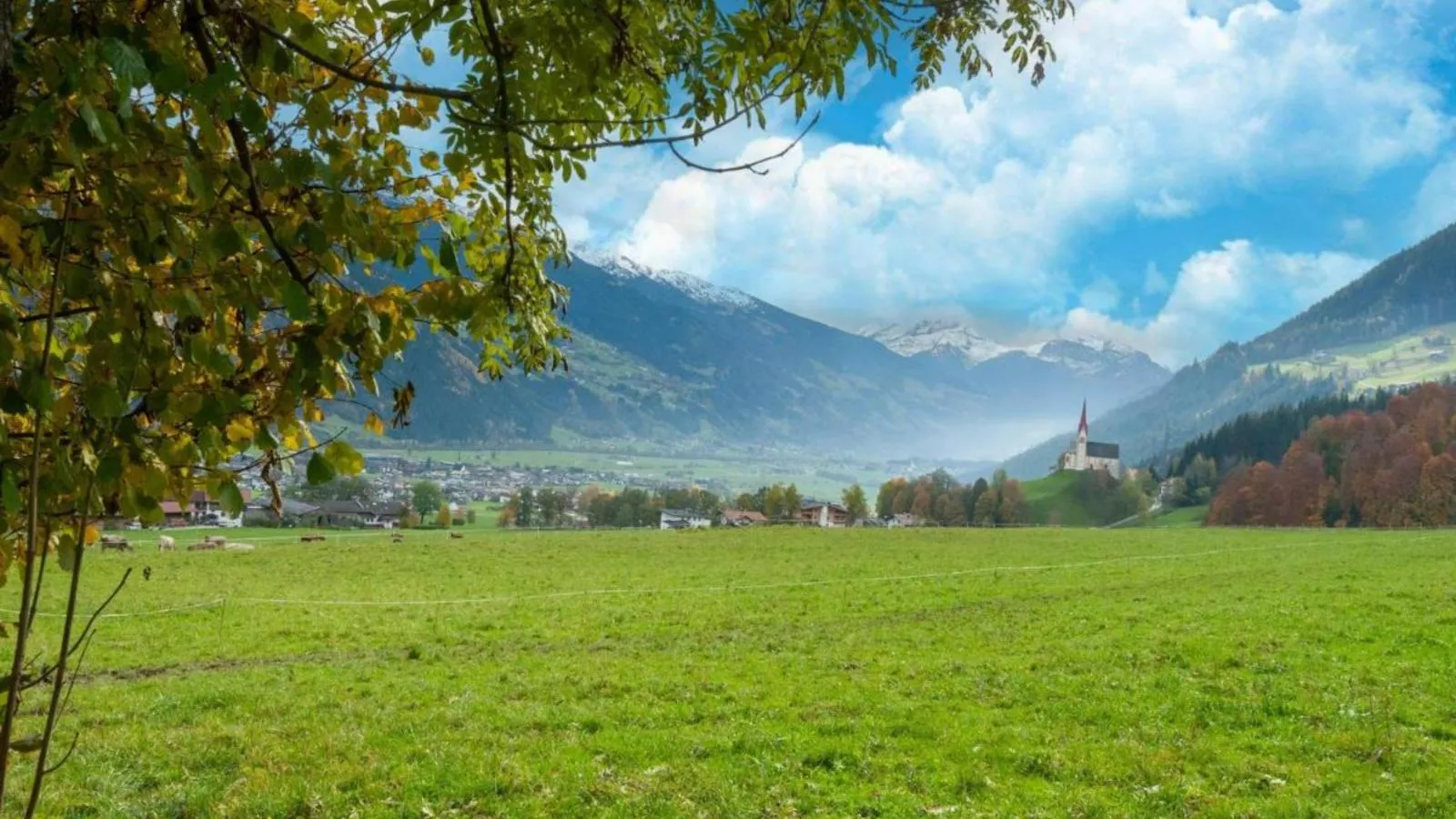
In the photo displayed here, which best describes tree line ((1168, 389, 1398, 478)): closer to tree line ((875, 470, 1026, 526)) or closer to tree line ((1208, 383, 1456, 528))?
tree line ((1208, 383, 1456, 528))

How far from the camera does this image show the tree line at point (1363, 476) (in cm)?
9844

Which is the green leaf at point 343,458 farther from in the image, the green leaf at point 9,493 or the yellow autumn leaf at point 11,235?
the yellow autumn leaf at point 11,235

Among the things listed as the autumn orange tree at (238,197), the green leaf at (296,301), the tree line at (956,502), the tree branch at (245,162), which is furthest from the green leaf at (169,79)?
the tree line at (956,502)

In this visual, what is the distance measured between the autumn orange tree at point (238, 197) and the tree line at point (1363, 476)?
118903 mm

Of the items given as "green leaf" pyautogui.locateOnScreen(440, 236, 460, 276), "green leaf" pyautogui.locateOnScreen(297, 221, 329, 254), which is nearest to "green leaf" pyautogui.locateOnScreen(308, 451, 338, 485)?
"green leaf" pyautogui.locateOnScreen(297, 221, 329, 254)

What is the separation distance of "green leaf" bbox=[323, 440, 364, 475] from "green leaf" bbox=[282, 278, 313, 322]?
0.43m

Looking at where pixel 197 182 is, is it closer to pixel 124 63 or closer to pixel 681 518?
pixel 124 63

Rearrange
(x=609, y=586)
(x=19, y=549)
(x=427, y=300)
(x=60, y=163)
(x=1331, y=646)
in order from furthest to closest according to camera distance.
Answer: (x=609, y=586) → (x=1331, y=646) → (x=427, y=300) → (x=19, y=549) → (x=60, y=163)

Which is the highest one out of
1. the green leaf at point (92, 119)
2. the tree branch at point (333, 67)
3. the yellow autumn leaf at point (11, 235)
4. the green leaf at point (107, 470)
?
the tree branch at point (333, 67)

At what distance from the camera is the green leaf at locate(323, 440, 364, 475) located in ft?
9.00

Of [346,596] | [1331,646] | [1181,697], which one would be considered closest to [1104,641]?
[1331,646]

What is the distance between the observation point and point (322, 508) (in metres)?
139

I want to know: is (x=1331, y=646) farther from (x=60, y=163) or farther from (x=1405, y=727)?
(x=60, y=163)

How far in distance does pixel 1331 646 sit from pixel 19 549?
19199 mm
